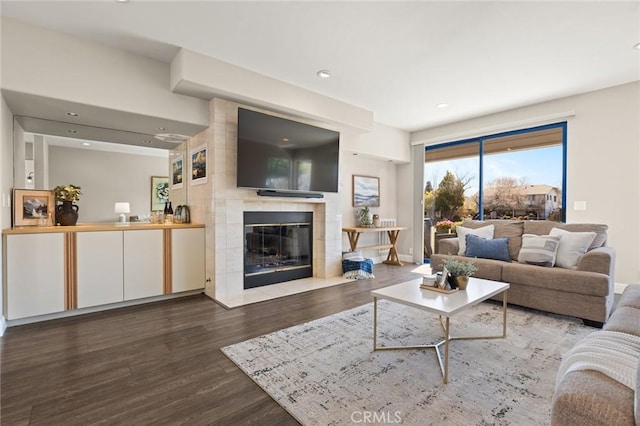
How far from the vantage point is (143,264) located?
11.3 ft

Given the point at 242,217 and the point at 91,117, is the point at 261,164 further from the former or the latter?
the point at 91,117

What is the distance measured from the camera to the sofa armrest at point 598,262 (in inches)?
114

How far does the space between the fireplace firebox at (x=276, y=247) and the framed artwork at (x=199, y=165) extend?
741 mm

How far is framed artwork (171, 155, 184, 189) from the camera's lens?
434 centimetres

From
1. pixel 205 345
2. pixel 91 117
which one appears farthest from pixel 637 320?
pixel 91 117

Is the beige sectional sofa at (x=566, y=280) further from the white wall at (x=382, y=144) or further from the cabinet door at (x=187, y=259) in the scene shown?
the cabinet door at (x=187, y=259)

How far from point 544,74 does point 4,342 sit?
6.04m

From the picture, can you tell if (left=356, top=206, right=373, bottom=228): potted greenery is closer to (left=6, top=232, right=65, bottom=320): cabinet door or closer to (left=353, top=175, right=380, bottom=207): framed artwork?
(left=353, top=175, right=380, bottom=207): framed artwork

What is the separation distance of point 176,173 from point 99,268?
5.43 feet

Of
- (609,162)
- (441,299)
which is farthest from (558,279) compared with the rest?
(609,162)

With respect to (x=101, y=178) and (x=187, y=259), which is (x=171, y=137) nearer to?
(x=101, y=178)

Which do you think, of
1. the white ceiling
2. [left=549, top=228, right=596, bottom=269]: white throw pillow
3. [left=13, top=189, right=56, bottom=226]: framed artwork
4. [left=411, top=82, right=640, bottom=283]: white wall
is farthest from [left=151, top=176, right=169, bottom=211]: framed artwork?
[left=411, top=82, right=640, bottom=283]: white wall

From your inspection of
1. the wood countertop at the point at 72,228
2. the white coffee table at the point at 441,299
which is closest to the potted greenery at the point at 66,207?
the wood countertop at the point at 72,228

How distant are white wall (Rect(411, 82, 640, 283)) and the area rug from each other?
6.16ft
